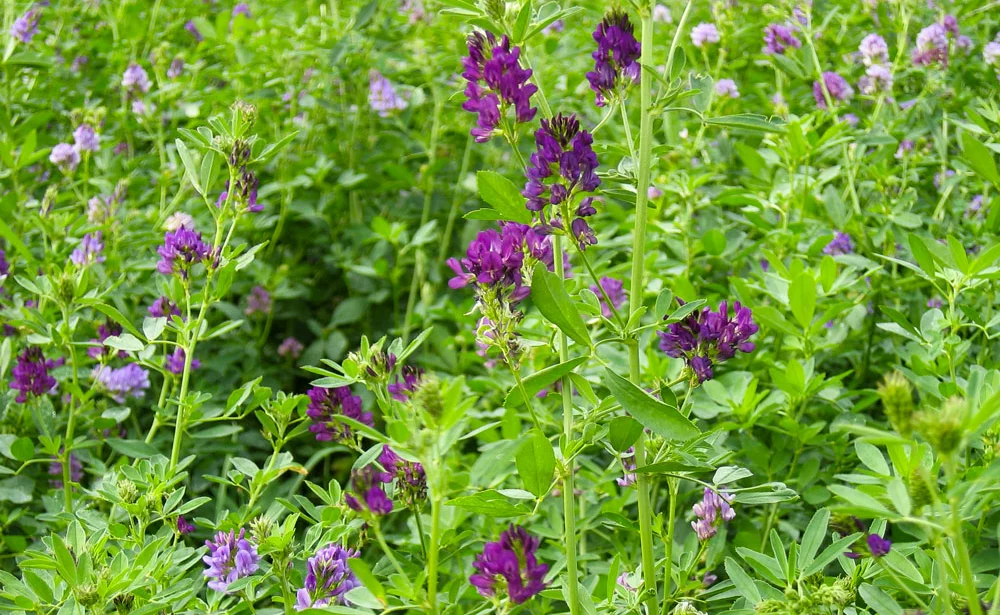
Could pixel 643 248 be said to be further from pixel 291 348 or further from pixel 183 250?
pixel 291 348

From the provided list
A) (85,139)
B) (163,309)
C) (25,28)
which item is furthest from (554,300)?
(25,28)

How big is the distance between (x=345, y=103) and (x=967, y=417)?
102 inches

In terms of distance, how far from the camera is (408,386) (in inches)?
47.8

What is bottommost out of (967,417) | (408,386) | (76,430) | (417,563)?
(76,430)

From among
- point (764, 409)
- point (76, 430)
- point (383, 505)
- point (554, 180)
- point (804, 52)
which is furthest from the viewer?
point (804, 52)

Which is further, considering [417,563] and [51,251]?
[51,251]

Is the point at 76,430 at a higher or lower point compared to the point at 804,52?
lower

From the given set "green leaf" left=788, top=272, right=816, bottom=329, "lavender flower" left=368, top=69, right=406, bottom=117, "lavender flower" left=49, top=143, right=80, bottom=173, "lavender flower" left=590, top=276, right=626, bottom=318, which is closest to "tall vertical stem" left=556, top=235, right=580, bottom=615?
"green leaf" left=788, top=272, right=816, bottom=329

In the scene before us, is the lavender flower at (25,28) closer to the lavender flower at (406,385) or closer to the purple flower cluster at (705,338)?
the lavender flower at (406,385)

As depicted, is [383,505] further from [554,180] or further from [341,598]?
[554,180]

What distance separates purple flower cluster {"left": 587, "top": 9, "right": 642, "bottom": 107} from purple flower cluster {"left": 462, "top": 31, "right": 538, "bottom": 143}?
3.5 inches

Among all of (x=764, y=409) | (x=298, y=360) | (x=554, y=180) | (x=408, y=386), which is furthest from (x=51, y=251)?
(x=764, y=409)

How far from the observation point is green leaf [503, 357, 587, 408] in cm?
108

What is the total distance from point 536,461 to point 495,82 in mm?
448
